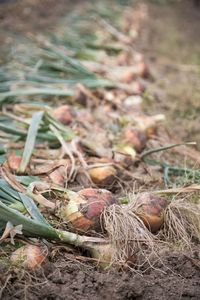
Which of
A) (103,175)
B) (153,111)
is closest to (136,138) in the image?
(103,175)

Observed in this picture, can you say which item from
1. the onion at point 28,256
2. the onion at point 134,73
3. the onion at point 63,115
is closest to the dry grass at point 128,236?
the onion at point 28,256

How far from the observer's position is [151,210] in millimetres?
2100

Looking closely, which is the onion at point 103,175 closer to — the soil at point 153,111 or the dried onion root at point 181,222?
the dried onion root at point 181,222

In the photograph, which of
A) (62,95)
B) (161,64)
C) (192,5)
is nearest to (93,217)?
(62,95)

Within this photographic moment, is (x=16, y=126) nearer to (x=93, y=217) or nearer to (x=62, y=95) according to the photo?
(x=62, y=95)

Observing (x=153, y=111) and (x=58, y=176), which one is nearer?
(x=58, y=176)

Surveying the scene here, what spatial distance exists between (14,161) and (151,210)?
0.74 m

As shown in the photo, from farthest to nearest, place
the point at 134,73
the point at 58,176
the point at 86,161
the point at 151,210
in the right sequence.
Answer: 1. the point at 134,73
2. the point at 86,161
3. the point at 58,176
4. the point at 151,210

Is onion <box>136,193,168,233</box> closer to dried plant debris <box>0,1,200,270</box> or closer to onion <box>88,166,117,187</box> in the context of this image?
dried plant debris <box>0,1,200,270</box>

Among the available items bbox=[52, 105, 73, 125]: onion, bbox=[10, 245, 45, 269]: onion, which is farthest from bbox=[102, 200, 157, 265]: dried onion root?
bbox=[52, 105, 73, 125]: onion

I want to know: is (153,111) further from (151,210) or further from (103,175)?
(151,210)

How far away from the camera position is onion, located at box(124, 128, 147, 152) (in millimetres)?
2966

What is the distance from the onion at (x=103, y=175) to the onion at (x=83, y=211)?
43 cm

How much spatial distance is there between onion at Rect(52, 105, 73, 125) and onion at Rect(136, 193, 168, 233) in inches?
41.7
